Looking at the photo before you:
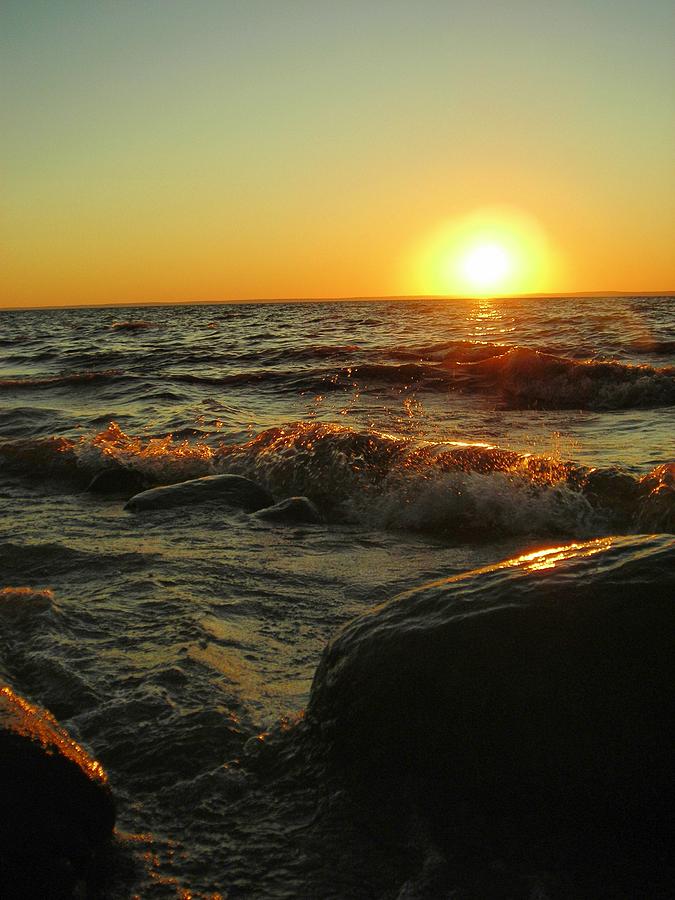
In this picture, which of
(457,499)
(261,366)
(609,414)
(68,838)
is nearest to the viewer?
(68,838)

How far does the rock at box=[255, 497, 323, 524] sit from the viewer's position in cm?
479

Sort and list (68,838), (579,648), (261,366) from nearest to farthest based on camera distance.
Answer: (68,838) → (579,648) → (261,366)

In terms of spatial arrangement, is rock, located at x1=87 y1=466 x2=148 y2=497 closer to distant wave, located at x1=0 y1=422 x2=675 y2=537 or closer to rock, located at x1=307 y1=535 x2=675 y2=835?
distant wave, located at x1=0 y1=422 x2=675 y2=537

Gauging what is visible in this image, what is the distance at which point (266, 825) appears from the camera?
185 centimetres

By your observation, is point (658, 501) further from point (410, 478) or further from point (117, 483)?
point (117, 483)

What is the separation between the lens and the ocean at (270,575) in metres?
1.76

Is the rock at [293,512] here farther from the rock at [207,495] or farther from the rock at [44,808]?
the rock at [44,808]

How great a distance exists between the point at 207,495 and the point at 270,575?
5.36 ft

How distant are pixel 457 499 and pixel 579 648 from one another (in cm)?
283

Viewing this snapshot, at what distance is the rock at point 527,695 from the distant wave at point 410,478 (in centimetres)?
230

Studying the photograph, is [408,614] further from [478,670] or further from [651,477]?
[651,477]

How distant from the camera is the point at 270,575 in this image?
367 cm

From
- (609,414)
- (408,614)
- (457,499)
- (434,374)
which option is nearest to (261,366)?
(434,374)

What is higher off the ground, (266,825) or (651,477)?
(651,477)
